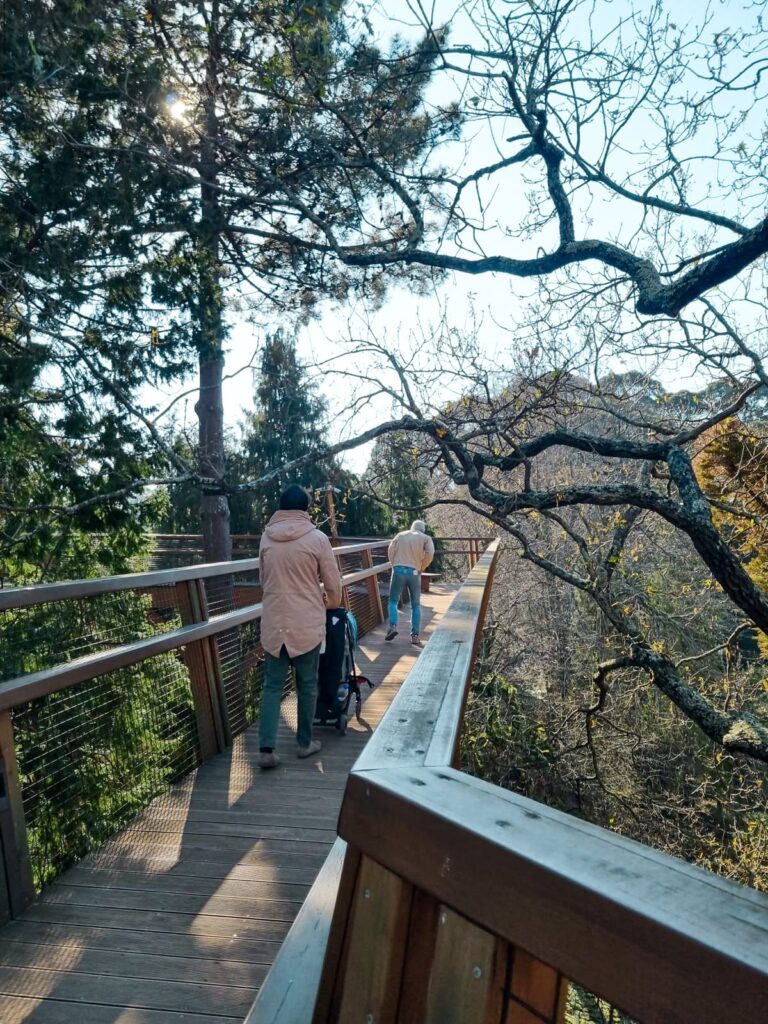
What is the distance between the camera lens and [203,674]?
17.0ft

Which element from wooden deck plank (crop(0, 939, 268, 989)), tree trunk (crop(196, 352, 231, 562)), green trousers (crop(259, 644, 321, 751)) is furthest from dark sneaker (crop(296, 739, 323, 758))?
tree trunk (crop(196, 352, 231, 562))

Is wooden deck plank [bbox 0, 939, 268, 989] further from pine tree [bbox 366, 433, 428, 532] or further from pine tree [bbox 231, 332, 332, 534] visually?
pine tree [bbox 231, 332, 332, 534]

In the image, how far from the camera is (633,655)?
797cm

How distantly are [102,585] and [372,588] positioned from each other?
302 inches

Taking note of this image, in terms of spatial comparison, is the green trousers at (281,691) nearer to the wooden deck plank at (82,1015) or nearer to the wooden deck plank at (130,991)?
the wooden deck plank at (130,991)

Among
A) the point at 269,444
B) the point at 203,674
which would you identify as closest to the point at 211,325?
the point at 203,674

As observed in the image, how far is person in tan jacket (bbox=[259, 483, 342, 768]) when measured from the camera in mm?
4957

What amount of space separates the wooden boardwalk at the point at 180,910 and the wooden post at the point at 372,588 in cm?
609

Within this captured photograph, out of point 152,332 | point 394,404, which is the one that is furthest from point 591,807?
point 152,332

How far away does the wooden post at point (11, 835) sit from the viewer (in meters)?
2.98

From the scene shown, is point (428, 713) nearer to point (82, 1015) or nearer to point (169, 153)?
point (82, 1015)

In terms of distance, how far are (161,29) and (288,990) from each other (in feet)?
37.2

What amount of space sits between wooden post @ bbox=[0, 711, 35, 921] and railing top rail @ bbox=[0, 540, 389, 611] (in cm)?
48

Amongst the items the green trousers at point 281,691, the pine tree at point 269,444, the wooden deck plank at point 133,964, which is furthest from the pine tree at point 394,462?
the pine tree at point 269,444
